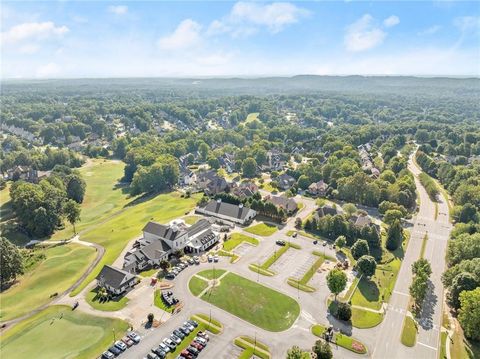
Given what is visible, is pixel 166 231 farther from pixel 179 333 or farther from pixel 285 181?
pixel 285 181

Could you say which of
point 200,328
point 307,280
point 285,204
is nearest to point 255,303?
point 200,328

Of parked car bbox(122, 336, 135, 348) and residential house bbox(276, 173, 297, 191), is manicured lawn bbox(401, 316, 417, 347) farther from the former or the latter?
residential house bbox(276, 173, 297, 191)

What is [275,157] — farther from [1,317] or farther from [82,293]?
[1,317]

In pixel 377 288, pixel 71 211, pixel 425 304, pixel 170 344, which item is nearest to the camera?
pixel 170 344

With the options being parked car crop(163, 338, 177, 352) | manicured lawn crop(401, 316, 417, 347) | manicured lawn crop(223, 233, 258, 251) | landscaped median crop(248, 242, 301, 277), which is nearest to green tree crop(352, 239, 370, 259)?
landscaped median crop(248, 242, 301, 277)

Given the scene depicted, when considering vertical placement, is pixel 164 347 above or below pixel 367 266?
below

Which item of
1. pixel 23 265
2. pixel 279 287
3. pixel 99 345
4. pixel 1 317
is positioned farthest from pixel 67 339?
pixel 279 287
